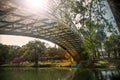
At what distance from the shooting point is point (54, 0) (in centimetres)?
1373

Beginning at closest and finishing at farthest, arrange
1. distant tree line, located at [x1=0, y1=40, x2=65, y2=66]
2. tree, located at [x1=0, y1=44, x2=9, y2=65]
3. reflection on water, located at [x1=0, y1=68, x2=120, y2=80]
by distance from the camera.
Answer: reflection on water, located at [x1=0, y1=68, x2=120, y2=80]
tree, located at [x1=0, y1=44, x2=9, y2=65]
distant tree line, located at [x1=0, y1=40, x2=65, y2=66]

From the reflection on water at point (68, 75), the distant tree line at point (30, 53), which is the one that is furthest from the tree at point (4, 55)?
the reflection on water at point (68, 75)

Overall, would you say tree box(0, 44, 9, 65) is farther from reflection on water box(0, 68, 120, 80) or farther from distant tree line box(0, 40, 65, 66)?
reflection on water box(0, 68, 120, 80)

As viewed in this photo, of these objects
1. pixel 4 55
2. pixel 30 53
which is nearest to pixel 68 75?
pixel 4 55

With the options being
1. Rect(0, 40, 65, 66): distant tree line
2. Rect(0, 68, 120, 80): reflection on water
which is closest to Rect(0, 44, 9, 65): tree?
Rect(0, 40, 65, 66): distant tree line

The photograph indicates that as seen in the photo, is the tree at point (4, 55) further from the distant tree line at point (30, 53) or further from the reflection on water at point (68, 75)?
the reflection on water at point (68, 75)

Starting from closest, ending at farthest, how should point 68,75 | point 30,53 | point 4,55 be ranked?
point 68,75 → point 4,55 → point 30,53

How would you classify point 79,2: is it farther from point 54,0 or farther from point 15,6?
point 15,6

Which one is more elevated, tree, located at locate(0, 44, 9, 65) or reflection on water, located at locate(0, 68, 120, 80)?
tree, located at locate(0, 44, 9, 65)

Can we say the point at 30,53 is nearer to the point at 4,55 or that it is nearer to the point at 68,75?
the point at 4,55

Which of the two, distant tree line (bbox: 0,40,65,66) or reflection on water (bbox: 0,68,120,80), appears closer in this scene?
reflection on water (bbox: 0,68,120,80)

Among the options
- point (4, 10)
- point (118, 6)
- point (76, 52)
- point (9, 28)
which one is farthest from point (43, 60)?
point (118, 6)

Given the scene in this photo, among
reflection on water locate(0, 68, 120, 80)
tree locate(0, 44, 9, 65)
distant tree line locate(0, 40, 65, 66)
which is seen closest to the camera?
reflection on water locate(0, 68, 120, 80)

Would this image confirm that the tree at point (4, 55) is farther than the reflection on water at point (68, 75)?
Yes
